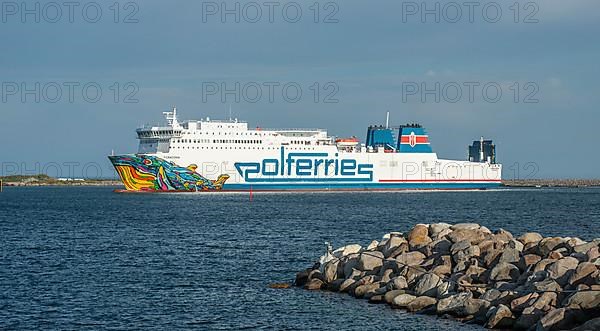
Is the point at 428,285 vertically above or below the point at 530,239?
below

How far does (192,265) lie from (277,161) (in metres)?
42.4

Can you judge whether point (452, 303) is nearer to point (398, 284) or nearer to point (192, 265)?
point (398, 284)

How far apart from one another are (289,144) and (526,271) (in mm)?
51403

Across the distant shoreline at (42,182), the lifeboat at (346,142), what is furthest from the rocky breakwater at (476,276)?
the distant shoreline at (42,182)

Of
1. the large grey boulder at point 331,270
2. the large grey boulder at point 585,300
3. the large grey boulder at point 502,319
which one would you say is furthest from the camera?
the large grey boulder at point 331,270

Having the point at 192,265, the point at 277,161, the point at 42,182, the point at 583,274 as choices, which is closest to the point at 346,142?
the point at 277,161

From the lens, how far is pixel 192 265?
67.6ft

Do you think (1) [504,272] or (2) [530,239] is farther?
(2) [530,239]

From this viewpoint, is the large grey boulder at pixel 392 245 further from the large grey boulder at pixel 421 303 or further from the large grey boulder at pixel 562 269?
the large grey boulder at pixel 562 269

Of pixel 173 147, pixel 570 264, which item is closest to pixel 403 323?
pixel 570 264

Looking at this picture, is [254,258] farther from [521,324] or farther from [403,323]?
[521,324]

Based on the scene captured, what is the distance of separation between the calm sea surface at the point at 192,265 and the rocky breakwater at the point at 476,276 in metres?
0.46

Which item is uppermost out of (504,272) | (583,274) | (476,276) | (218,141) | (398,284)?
(218,141)

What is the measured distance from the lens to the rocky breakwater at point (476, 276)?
12.1 metres
